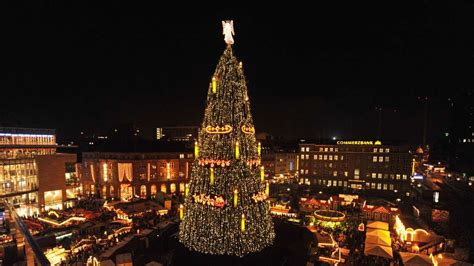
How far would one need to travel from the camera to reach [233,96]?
1827cm

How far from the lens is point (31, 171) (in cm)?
3722

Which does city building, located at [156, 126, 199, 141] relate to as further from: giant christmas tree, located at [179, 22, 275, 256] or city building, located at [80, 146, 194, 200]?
giant christmas tree, located at [179, 22, 275, 256]

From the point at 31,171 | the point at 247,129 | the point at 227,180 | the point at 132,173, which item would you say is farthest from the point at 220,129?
the point at 132,173

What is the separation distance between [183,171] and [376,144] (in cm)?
4141

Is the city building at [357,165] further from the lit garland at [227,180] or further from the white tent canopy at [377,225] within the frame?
the lit garland at [227,180]

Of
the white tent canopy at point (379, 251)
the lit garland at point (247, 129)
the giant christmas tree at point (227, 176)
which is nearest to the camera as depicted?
the giant christmas tree at point (227, 176)

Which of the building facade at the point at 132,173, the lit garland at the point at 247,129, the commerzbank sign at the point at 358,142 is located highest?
the lit garland at the point at 247,129

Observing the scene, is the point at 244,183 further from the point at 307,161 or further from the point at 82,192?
the point at 82,192

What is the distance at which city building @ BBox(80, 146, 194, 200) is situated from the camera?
49.4 meters

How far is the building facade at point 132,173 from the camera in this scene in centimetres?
4938

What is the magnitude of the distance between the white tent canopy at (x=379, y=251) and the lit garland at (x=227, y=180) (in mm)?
8566

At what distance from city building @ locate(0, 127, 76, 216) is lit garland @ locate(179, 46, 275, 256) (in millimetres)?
30530

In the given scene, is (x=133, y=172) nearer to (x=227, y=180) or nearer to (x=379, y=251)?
(x=227, y=180)

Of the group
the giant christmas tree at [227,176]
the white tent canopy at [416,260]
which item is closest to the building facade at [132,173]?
the giant christmas tree at [227,176]
